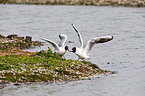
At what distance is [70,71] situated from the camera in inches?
947

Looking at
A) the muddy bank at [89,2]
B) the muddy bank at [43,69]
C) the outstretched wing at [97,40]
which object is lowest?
the muddy bank at [43,69]

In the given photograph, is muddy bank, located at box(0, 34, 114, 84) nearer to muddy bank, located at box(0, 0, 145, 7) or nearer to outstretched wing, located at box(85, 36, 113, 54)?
outstretched wing, located at box(85, 36, 113, 54)

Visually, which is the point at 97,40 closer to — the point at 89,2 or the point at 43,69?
the point at 43,69

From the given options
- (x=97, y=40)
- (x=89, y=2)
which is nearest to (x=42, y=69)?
(x=97, y=40)

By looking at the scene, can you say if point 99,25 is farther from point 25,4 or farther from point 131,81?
point 25,4

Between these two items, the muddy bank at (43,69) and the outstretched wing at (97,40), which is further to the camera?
the outstretched wing at (97,40)

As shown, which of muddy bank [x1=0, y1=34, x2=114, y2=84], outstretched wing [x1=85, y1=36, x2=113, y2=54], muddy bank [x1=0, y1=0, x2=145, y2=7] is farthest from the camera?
muddy bank [x1=0, y1=0, x2=145, y2=7]

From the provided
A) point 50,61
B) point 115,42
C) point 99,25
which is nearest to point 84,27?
point 99,25

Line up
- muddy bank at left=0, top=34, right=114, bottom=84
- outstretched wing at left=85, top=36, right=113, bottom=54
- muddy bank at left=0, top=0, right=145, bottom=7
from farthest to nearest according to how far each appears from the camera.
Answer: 1. muddy bank at left=0, top=0, right=145, bottom=7
2. outstretched wing at left=85, top=36, right=113, bottom=54
3. muddy bank at left=0, top=34, right=114, bottom=84

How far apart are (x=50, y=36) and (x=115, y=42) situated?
846cm

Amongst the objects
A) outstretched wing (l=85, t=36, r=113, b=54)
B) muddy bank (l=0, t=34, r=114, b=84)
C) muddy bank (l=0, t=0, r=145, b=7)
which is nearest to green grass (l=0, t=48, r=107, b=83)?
muddy bank (l=0, t=34, r=114, b=84)

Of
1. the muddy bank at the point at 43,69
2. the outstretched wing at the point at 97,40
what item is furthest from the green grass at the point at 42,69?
the outstretched wing at the point at 97,40

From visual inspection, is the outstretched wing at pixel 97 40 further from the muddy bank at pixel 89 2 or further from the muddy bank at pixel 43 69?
the muddy bank at pixel 89 2

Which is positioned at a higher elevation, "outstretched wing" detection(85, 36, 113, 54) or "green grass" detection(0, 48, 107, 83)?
"outstretched wing" detection(85, 36, 113, 54)
